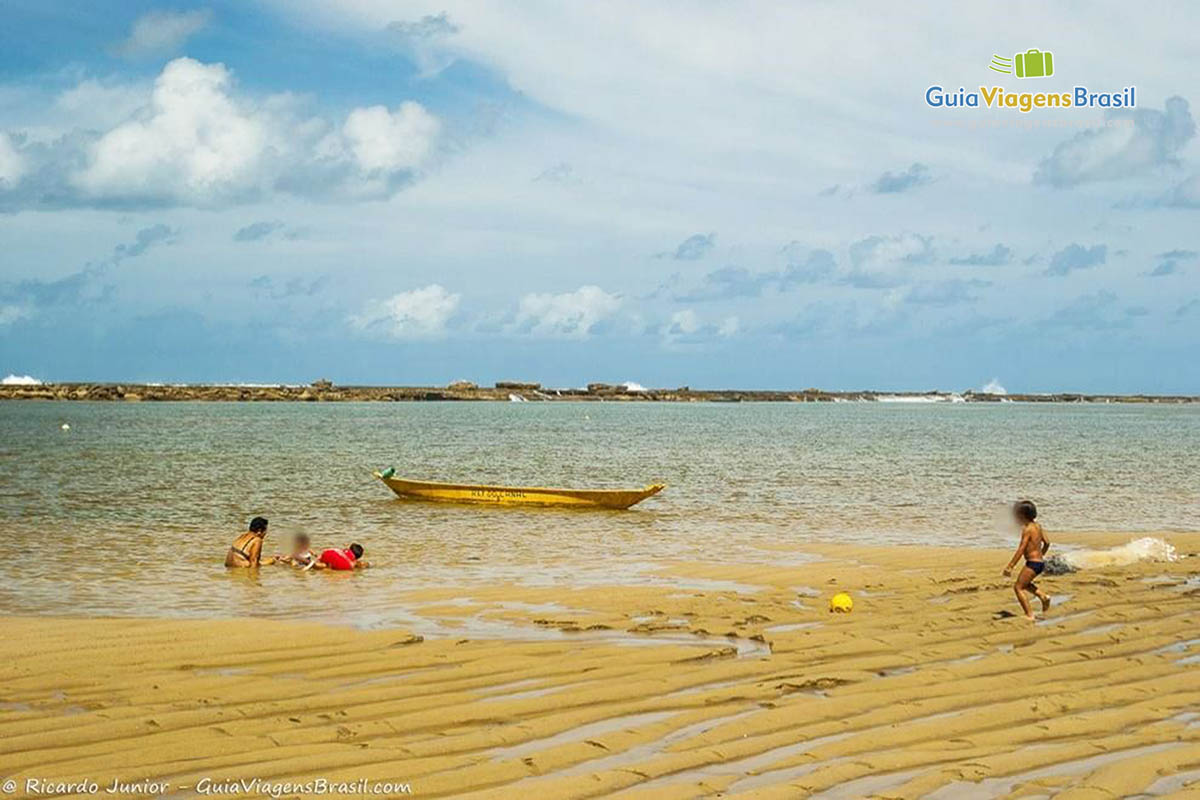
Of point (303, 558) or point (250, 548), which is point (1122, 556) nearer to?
point (303, 558)

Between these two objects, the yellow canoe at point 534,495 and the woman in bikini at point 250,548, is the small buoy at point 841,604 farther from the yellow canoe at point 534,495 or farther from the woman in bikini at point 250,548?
the yellow canoe at point 534,495

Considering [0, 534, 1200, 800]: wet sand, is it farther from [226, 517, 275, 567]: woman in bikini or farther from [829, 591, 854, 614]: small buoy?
[226, 517, 275, 567]: woman in bikini

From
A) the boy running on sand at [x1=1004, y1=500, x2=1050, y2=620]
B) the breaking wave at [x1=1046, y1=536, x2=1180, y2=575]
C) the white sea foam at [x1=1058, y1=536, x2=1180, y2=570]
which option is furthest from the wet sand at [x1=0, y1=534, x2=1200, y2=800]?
the white sea foam at [x1=1058, y1=536, x2=1180, y2=570]

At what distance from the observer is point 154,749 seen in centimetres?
688

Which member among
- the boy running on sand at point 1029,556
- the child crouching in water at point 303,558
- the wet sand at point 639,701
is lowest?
the child crouching in water at point 303,558

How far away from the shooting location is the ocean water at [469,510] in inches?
648

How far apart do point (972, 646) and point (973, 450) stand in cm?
5137

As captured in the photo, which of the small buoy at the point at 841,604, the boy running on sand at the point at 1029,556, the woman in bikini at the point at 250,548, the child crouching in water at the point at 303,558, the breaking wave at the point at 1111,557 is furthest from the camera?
the child crouching in water at the point at 303,558

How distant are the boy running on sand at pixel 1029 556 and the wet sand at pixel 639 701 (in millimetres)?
278

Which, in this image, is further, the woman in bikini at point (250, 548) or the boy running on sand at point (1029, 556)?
the woman in bikini at point (250, 548)

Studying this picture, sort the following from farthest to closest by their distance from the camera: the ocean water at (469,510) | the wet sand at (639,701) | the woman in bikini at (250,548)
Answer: the woman in bikini at (250,548)
the ocean water at (469,510)
the wet sand at (639,701)

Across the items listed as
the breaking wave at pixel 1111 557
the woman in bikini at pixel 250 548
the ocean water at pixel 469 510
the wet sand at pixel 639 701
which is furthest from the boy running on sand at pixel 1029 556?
the woman in bikini at pixel 250 548

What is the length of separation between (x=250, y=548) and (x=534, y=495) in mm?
12471

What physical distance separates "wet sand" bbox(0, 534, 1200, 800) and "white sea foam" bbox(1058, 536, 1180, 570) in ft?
10.9
